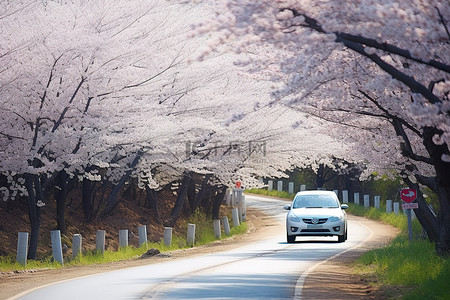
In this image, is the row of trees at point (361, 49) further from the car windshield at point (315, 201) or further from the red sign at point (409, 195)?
the car windshield at point (315, 201)

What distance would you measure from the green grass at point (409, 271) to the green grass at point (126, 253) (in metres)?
7.40

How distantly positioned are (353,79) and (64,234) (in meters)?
14.6

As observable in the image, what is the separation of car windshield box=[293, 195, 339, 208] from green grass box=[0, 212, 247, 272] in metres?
4.59

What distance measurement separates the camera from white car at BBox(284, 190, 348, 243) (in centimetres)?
3011

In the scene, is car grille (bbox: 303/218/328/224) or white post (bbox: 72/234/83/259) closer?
white post (bbox: 72/234/83/259)

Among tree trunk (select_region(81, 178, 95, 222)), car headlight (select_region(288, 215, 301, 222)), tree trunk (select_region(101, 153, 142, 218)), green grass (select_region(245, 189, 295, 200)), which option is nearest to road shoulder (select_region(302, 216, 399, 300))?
car headlight (select_region(288, 215, 301, 222))

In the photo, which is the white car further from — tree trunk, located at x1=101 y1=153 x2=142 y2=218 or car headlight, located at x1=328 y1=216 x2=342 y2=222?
tree trunk, located at x1=101 y1=153 x2=142 y2=218

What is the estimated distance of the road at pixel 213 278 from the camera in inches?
579

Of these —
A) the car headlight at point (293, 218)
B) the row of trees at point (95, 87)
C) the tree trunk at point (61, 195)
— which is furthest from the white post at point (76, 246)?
the car headlight at point (293, 218)

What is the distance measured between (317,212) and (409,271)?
13.5m

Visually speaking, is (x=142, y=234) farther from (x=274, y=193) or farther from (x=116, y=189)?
(x=274, y=193)

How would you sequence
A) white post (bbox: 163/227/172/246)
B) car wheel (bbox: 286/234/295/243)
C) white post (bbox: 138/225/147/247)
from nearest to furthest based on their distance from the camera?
white post (bbox: 138/225/147/247), car wheel (bbox: 286/234/295/243), white post (bbox: 163/227/172/246)

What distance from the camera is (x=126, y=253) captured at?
27938 millimetres

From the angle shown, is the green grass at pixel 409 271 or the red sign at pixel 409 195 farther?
the red sign at pixel 409 195
